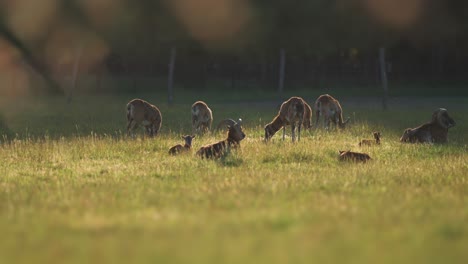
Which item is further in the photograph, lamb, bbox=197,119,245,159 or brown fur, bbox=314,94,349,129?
brown fur, bbox=314,94,349,129

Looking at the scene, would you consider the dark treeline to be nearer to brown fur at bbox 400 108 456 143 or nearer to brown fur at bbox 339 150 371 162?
brown fur at bbox 400 108 456 143

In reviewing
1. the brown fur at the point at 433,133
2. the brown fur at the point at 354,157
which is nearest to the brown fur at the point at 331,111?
the brown fur at the point at 433,133

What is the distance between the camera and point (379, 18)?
5306 centimetres

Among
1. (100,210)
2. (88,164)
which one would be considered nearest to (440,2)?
(88,164)

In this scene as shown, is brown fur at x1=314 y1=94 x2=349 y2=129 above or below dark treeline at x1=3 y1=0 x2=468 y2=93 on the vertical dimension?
below

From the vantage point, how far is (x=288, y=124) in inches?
789

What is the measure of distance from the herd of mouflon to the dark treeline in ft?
71.9

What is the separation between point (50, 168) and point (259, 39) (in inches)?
1667

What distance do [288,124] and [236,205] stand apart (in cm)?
1111

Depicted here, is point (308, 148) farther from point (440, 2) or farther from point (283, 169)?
point (440, 2)

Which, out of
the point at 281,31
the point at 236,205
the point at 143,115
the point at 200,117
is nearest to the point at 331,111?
the point at 200,117

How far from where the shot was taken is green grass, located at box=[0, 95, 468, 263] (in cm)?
672

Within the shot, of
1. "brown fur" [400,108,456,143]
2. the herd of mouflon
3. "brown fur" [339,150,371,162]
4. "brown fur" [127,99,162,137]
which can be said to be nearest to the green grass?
"brown fur" [339,150,371,162]

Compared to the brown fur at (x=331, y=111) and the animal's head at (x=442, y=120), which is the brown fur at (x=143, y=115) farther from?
the animal's head at (x=442, y=120)
